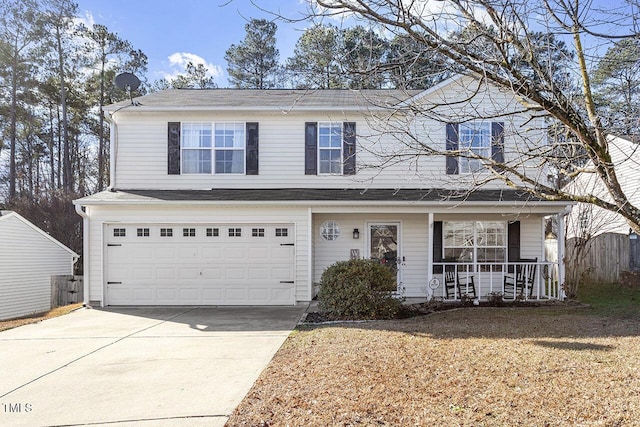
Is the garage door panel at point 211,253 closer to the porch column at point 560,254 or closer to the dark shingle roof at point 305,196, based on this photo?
the dark shingle roof at point 305,196

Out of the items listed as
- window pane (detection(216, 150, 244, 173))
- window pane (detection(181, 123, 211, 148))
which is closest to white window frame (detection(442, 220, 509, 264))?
window pane (detection(216, 150, 244, 173))

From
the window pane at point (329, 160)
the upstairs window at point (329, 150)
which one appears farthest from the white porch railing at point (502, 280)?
the upstairs window at point (329, 150)

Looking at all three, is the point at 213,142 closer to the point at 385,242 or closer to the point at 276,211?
the point at 276,211

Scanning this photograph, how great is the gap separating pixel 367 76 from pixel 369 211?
5889 millimetres

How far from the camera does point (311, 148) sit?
37.7ft

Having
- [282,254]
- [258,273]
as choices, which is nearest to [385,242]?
[282,254]

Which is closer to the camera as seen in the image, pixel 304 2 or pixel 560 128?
pixel 304 2

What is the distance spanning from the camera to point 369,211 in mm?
10305

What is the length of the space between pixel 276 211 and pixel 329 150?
2330 millimetres

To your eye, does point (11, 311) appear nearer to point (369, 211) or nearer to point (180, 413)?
point (369, 211)

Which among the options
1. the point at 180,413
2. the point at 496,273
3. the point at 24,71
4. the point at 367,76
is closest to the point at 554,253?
the point at 496,273

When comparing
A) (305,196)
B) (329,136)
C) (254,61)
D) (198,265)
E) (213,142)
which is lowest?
(198,265)

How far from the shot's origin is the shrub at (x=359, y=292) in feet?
27.3

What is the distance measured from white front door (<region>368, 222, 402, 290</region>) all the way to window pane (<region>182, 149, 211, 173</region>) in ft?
15.4
